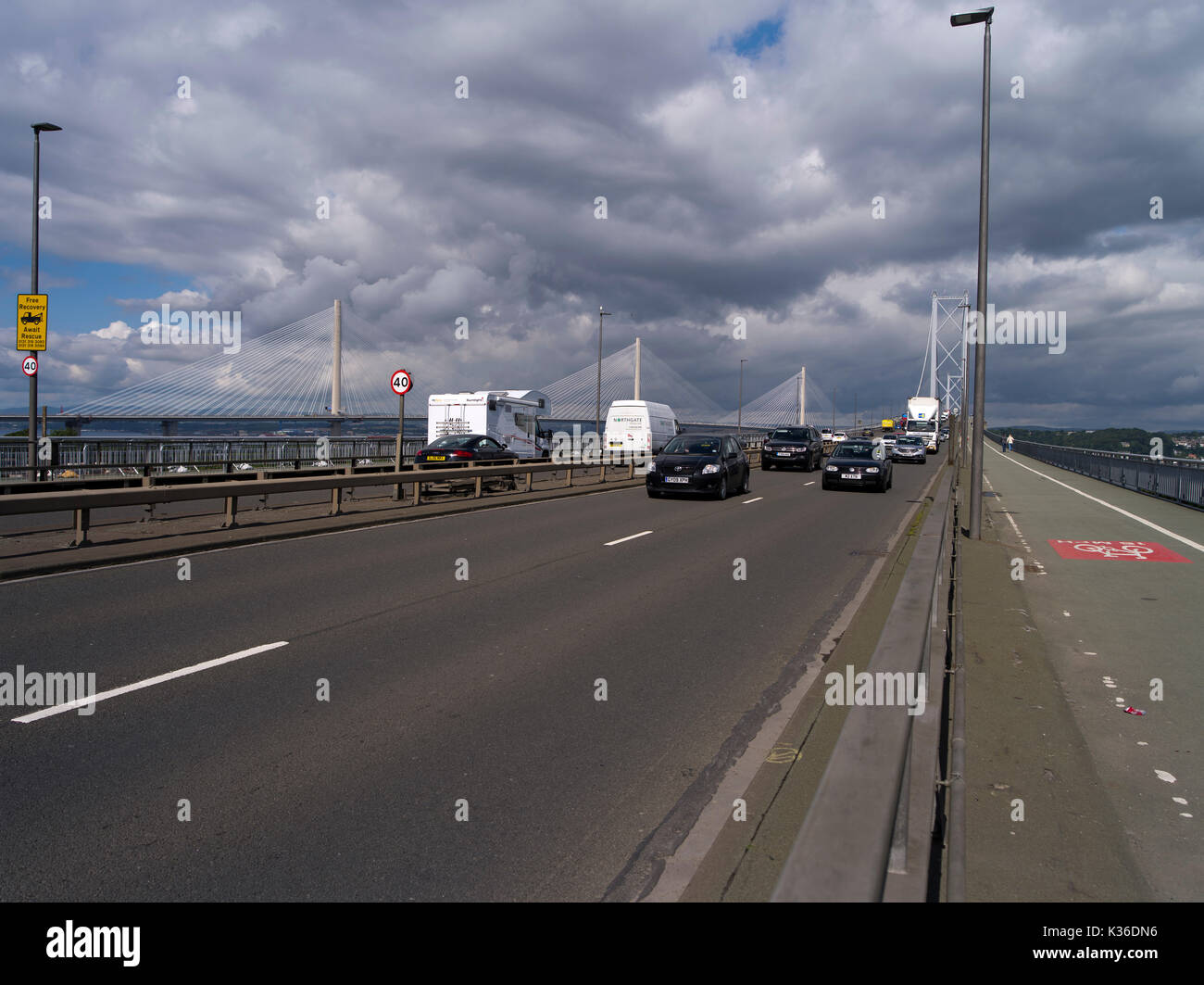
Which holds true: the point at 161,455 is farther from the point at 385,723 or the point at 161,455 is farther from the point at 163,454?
the point at 385,723

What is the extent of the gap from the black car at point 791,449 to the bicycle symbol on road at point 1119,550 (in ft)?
Result: 75.6

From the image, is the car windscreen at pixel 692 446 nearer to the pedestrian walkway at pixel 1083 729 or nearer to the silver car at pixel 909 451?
the pedestrian walkway at pixel 1083 729

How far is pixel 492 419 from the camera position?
106ft

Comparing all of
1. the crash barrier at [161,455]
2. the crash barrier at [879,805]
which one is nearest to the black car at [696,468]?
the crash barrier at [161,455]

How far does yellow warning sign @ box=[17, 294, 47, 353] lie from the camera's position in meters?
19.9

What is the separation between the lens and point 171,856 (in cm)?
354

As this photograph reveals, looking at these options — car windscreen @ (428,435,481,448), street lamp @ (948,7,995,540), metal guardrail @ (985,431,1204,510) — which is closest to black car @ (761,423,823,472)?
metal guardrail @ (985,431,1204,510)

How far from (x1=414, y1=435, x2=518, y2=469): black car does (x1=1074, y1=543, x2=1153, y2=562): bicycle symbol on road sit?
16.4m

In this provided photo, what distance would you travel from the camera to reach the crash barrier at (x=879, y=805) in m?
1.99

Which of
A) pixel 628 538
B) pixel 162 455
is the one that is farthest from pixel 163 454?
pixel 628 538

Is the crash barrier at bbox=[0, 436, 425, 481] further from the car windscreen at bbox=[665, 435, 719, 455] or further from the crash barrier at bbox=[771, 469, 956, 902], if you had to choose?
the crash barrier at bbox=[771, 469, 956, 902]

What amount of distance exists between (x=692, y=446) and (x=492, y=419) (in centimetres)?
1169

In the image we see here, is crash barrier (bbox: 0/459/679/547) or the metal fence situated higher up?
the metal fence
